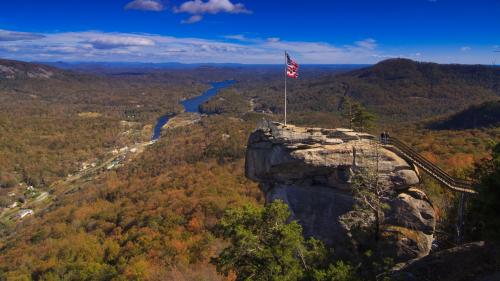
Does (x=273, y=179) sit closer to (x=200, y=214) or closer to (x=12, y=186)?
(x=200, y=214)

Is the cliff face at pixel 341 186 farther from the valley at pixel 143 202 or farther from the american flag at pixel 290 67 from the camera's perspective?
the american flag at pixel 290 67

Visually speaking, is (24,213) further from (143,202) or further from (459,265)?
(459,265)

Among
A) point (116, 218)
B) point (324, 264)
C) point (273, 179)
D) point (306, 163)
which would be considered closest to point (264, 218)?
point (324, 264)

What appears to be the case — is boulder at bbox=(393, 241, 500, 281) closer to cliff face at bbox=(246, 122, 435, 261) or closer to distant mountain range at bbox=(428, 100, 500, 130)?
cliff face at bbox=(246, 122, 435, 261)

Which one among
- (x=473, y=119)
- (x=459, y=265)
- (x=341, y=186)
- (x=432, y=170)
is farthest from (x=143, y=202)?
(x=473, y=119)

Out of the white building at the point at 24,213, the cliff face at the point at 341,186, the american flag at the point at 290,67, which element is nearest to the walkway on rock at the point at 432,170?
the cliff face at the point at 341,186

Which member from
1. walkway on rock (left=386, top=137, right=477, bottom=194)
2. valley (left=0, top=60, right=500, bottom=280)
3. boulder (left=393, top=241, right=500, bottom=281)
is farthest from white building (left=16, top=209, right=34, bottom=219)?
boulder (left=393, top=241, right=500, bottom=281)

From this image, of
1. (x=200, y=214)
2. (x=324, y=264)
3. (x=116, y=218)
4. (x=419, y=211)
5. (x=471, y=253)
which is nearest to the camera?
→ (x=471, y=253)

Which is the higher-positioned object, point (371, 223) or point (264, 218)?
point (264, 218)
